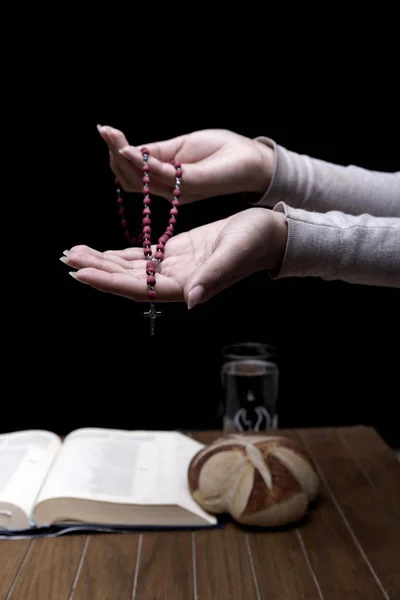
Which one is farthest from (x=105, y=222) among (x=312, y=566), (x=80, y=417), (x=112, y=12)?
(x=312, y=566)

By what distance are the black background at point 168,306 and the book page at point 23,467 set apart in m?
0.30

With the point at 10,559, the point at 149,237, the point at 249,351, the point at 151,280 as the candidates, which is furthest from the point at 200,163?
the point at 10,559

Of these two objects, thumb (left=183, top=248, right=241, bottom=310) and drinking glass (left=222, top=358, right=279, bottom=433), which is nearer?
thumb (left=183, top=248, right=241, bottom=310)

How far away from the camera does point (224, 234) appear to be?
71 cm

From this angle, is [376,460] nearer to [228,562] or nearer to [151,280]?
[228,562]

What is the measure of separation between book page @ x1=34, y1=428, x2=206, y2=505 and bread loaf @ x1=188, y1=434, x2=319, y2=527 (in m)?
0.05

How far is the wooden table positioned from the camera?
875 millimetres

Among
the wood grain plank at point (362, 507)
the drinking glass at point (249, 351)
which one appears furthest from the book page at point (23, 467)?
the wood grain plank at point (362, 507)

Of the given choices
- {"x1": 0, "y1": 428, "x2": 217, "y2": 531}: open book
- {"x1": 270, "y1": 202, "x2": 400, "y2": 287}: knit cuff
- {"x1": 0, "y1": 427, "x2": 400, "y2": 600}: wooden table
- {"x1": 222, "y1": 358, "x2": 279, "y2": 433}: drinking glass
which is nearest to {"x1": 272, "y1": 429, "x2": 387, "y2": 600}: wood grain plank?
{"x1": 0, "y1": 427, "x2": 400, "y2": 600}: wooden table

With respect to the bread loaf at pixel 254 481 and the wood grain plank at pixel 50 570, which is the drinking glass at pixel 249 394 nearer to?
the bread loaf at pixel 254 481

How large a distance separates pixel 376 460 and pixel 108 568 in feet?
1.74

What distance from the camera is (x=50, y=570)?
0.92 meters

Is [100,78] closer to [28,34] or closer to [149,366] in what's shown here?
[28,34]

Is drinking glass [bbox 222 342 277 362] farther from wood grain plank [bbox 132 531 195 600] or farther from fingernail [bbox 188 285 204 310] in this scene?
fingernail [bbox 188 285 204 310]
